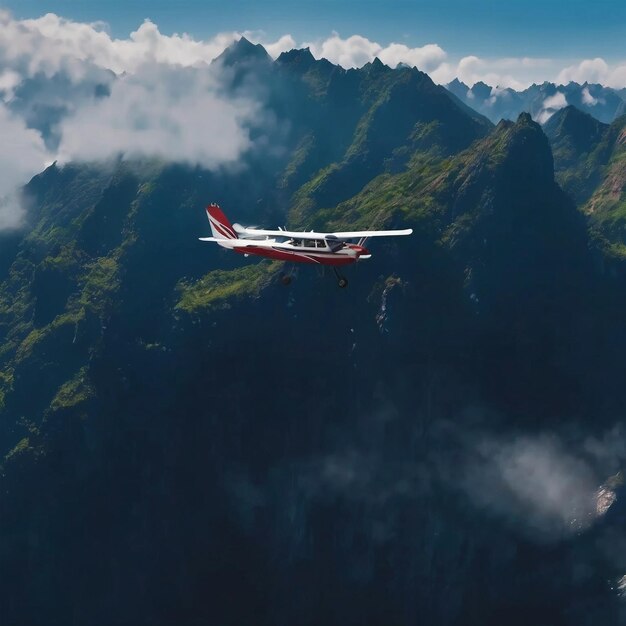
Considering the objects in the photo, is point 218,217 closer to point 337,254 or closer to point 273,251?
point 273,251

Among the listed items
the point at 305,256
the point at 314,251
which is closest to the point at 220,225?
the point at 305,256

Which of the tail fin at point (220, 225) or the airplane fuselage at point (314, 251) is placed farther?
the tail fin at point (220, 225)

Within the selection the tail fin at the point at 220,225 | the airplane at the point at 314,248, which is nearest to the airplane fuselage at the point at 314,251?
the airplane at the point at 314,248

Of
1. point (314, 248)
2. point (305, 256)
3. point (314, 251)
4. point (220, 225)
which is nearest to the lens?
point (314, 251)

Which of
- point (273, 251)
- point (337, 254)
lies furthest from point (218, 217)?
point (337, 254)

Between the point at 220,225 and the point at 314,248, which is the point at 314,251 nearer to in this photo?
the point at 314,248

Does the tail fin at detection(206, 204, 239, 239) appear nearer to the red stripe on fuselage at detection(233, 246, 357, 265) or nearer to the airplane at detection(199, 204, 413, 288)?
the airplane at detection(199, 204, 413, 288)

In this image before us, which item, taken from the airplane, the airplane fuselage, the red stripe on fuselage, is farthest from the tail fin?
the airplane fuselage

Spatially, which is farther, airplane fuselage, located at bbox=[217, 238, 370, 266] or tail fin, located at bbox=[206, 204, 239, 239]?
tail fin, located at bbox=[206, 204, 239, 239]

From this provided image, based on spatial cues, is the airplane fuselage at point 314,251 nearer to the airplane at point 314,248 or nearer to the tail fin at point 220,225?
the airplane at point 314,248
